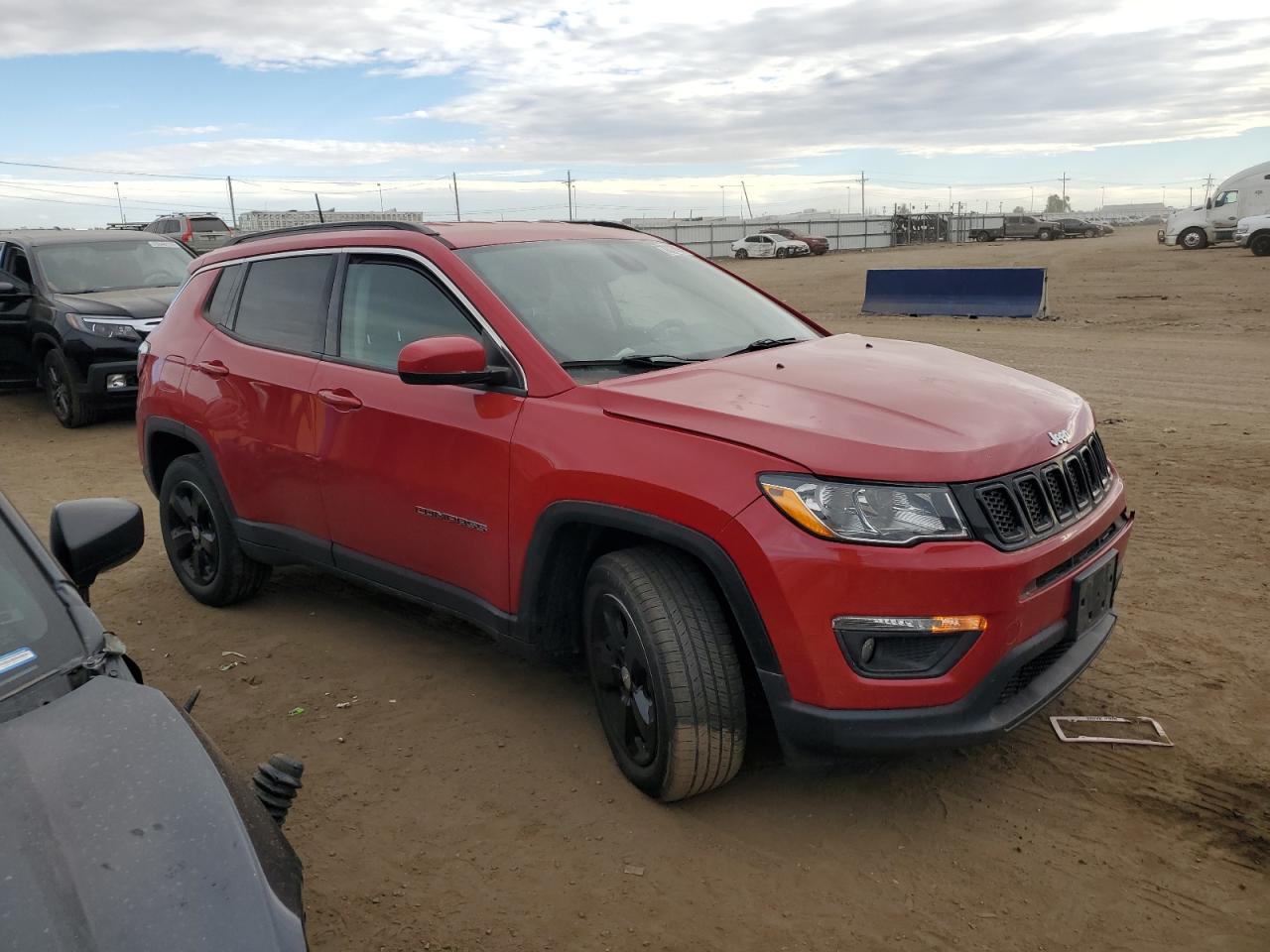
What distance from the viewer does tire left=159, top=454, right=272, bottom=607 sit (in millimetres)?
5059

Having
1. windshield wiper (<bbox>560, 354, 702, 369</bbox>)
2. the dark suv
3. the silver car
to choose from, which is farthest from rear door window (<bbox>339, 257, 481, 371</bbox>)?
the silver car

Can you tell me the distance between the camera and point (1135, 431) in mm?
8398

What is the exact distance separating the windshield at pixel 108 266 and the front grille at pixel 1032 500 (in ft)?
33.1

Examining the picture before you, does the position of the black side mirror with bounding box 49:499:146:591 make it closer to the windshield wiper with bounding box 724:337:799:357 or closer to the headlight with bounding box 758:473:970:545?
the headlight with bounding box 758:473:970:545

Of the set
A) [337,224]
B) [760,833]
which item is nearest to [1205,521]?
[760,833]

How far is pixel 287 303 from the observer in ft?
15.4

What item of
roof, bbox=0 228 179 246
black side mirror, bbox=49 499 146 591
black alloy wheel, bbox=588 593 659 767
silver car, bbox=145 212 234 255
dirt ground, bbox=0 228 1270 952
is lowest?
dirt ground, bbox=0 228 1270 952

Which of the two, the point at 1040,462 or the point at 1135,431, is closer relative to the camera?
the point at 1040,462

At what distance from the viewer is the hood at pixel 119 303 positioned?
1034 centimetres

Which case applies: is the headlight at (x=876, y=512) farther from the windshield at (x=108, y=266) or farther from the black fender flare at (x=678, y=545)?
the windshield at (x=108, y=266)

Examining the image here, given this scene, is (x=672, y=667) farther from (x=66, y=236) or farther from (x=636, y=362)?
(x=66, y=236)

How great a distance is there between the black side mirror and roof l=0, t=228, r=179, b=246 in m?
10.4

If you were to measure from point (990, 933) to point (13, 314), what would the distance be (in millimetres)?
11474

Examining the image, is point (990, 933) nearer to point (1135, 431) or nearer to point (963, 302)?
point (1135, 431)
